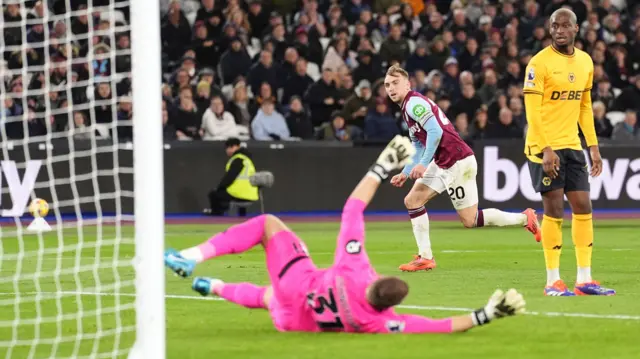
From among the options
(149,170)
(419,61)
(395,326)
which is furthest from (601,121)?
(149,170)

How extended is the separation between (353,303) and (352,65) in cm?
1594

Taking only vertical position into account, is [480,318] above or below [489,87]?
below

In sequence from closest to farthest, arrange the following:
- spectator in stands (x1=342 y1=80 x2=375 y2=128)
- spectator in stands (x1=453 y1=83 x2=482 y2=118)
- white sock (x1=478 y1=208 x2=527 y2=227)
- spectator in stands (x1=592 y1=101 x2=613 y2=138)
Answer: white sock (x1=478 y1=208 x2=527 y2=227), spectator in stands (x1=342 y1=80 x2=375 y2=128), spectator in stands (x1=453 y1=83 x2=482 y2=118), spectator in stands (x1=592 y1=101 x2=613 y2=138)

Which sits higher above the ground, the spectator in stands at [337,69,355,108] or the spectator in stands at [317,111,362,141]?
the spectator in stands at [337,69,355,108]

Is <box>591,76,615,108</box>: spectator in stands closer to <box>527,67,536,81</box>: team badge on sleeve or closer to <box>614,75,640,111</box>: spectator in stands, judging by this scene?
<box>614,75,640,111</box>: spectator in stands

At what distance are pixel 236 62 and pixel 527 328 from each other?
1468 centimetres

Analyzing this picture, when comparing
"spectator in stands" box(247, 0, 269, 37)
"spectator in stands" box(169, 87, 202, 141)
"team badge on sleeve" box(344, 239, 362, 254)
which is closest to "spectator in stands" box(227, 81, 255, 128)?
"spectator in stands" box(169, 87, 202, 141)

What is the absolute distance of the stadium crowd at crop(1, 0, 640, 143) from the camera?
22094 mm

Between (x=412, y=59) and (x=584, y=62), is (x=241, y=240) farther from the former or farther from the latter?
(x=412, y=59)

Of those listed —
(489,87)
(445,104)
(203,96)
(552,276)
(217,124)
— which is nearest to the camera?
(552,276)

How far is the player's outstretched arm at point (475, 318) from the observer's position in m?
7.92

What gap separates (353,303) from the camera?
8047 mm

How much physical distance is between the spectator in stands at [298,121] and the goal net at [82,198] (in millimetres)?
2892

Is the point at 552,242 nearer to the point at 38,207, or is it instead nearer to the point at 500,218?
the point at 500,218
